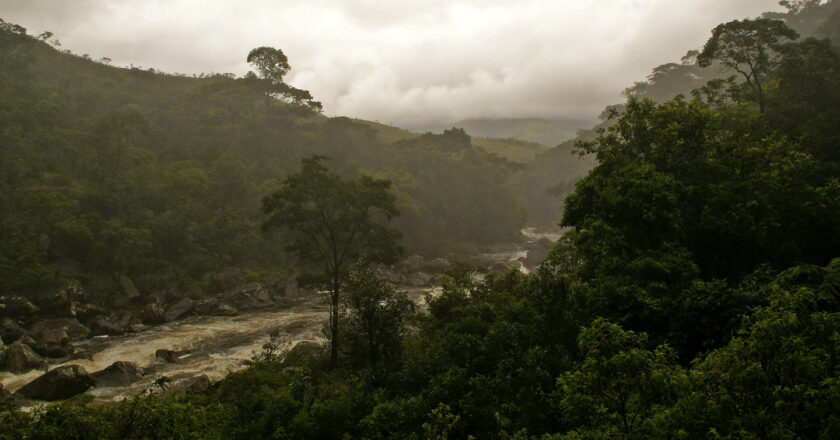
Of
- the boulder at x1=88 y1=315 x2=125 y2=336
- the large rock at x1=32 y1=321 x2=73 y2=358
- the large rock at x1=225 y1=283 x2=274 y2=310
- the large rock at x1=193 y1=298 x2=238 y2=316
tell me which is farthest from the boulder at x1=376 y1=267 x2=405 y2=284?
the large rock at x1=32 y1=321 x2=73 y2=358

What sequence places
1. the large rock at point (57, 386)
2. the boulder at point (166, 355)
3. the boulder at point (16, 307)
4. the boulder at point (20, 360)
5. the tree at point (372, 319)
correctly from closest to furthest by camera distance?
the tree at point (372, 319), the large rock at point (57, 386), the boulder at point (20, 360), the boulder at point (166, 355), the boulder at point (16, 307)

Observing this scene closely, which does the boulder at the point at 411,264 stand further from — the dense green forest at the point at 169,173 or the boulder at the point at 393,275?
the dense green forest at the point at 169,173

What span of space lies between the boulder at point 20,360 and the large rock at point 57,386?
11.1ft

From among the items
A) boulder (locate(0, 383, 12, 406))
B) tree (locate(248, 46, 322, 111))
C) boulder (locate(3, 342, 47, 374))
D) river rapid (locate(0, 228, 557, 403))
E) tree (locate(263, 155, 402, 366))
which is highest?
tree (locate(248, 46, 322, 111))

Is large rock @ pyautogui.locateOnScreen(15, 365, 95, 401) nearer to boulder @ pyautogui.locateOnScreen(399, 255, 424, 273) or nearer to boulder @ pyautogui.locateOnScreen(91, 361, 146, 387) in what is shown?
boulder @ pyautogui.locateOnScreen(91, 361, 146, 387)

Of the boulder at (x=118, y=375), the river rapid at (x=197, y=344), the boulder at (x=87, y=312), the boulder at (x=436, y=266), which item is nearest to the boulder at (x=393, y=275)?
the boulder at (x=436, y=266)

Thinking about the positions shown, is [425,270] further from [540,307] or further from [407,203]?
[540,307]

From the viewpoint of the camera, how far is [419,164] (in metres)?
81.3

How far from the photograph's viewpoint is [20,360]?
2303 centimetres

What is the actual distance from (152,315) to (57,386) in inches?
549

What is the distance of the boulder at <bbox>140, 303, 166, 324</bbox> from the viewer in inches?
1331

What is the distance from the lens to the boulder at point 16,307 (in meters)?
28.4

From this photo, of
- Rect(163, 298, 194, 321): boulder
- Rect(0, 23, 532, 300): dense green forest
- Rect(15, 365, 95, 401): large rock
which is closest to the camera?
Rect(15, 365, 95, 401): large rock

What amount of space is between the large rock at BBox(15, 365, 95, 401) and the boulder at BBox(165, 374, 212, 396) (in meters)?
4.31
